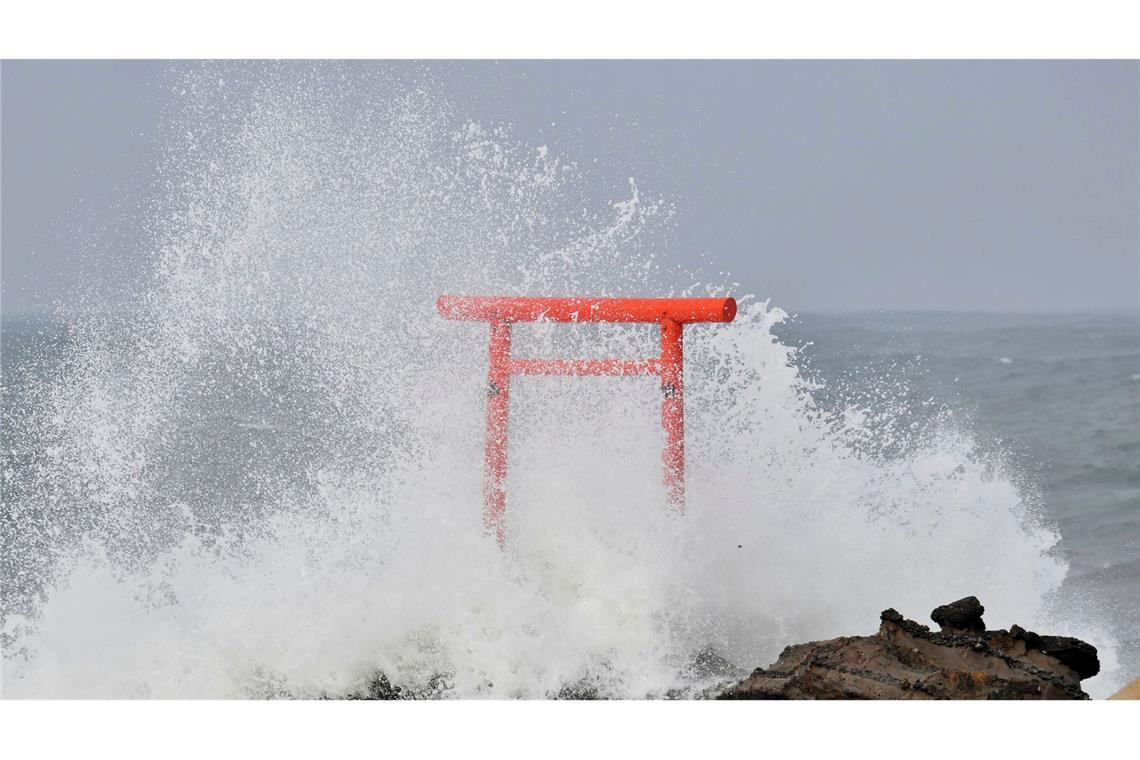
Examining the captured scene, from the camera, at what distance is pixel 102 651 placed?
380 centimetres

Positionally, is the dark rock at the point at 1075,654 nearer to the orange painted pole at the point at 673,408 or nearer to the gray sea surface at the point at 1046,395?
the orange painted pole at the point at 673,408

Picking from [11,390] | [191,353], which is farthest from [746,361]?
[11,390]

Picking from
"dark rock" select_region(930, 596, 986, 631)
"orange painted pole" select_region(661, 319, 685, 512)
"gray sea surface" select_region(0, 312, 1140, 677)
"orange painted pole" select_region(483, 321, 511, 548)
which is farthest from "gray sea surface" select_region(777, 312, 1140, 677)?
"dark rock" select_region(930, 596, 986, 631)

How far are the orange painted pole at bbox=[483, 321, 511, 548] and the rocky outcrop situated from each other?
1.17 metres

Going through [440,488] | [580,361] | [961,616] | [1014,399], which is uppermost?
[1014,399]

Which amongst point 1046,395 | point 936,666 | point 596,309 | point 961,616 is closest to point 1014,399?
point 1046,395

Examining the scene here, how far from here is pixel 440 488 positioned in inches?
167

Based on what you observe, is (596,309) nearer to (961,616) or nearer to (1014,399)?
(961,616)

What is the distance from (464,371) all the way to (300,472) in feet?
8.11

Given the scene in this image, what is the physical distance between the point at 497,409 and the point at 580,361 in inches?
13.0

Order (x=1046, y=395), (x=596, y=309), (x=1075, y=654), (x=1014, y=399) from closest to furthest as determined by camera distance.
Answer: (x=1075, y=654)
(x=596, y=309)
(x=1014, y=399)
(x=1046, y=395)

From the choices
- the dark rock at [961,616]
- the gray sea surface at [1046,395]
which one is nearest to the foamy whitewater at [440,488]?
the gray sea surface at [1046,395]

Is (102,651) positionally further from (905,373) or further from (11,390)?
(905,373)

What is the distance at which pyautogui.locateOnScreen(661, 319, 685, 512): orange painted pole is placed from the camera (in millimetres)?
4047
